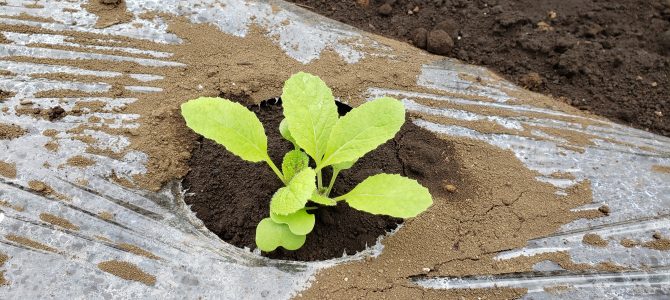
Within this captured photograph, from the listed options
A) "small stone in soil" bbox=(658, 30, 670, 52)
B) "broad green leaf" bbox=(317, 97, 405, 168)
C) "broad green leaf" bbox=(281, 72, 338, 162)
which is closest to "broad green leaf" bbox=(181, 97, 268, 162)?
"broad green leaf" bbox=(281, 72, 338, 162)

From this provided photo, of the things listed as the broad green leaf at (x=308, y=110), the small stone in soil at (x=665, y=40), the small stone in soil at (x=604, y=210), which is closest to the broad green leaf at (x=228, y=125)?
the broad green leaf at (x=308, y=110)

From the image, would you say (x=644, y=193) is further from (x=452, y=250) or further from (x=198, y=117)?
(x=198, y=117)

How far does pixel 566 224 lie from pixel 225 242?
1.10 meters

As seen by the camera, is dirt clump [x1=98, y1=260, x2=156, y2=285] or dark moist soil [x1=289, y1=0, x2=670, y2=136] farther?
dark moist soil [x1=289, y1=0, x2=670, y2=136]

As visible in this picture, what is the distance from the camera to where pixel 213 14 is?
2.19 metres

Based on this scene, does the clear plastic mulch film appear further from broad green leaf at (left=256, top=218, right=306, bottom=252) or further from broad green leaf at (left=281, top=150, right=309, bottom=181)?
broad green leaf at (left=281, top=150, right=309, bottom=181)

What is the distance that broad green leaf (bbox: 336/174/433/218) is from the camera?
1.36 metres

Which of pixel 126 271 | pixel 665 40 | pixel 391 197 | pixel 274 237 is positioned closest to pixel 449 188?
pixel 391 197

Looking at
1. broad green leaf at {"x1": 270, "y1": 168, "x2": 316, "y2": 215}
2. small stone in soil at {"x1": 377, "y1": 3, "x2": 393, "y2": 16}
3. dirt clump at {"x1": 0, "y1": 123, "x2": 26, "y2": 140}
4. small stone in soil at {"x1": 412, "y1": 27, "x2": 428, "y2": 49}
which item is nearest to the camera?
broad green leaf at {"x1": 270, "y1": 168, "x2": 316, "y2": 215}

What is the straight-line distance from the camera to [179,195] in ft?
5.38

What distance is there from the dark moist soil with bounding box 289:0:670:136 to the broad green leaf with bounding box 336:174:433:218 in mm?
1158

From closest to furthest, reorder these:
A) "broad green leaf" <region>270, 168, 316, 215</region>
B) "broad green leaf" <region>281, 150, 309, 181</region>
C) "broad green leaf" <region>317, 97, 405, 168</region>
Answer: "broad green leaf" <region>270, 168, 316, 215</region> < "broad green leaf" <region>317, 97, 405, 168</region> < "broad green leaf" <region>281, 150, 309, 181</region>

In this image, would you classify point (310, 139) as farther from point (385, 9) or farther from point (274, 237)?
point (385, 9)

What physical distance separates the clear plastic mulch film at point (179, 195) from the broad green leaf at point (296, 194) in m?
0.23
